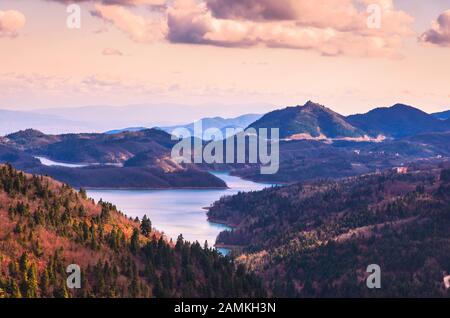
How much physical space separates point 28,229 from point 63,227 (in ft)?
35.1

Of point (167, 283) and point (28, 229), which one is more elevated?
point (28, 229)

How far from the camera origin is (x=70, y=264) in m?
183

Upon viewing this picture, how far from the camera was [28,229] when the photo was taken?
190875mm

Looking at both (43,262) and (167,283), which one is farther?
(167,283)
